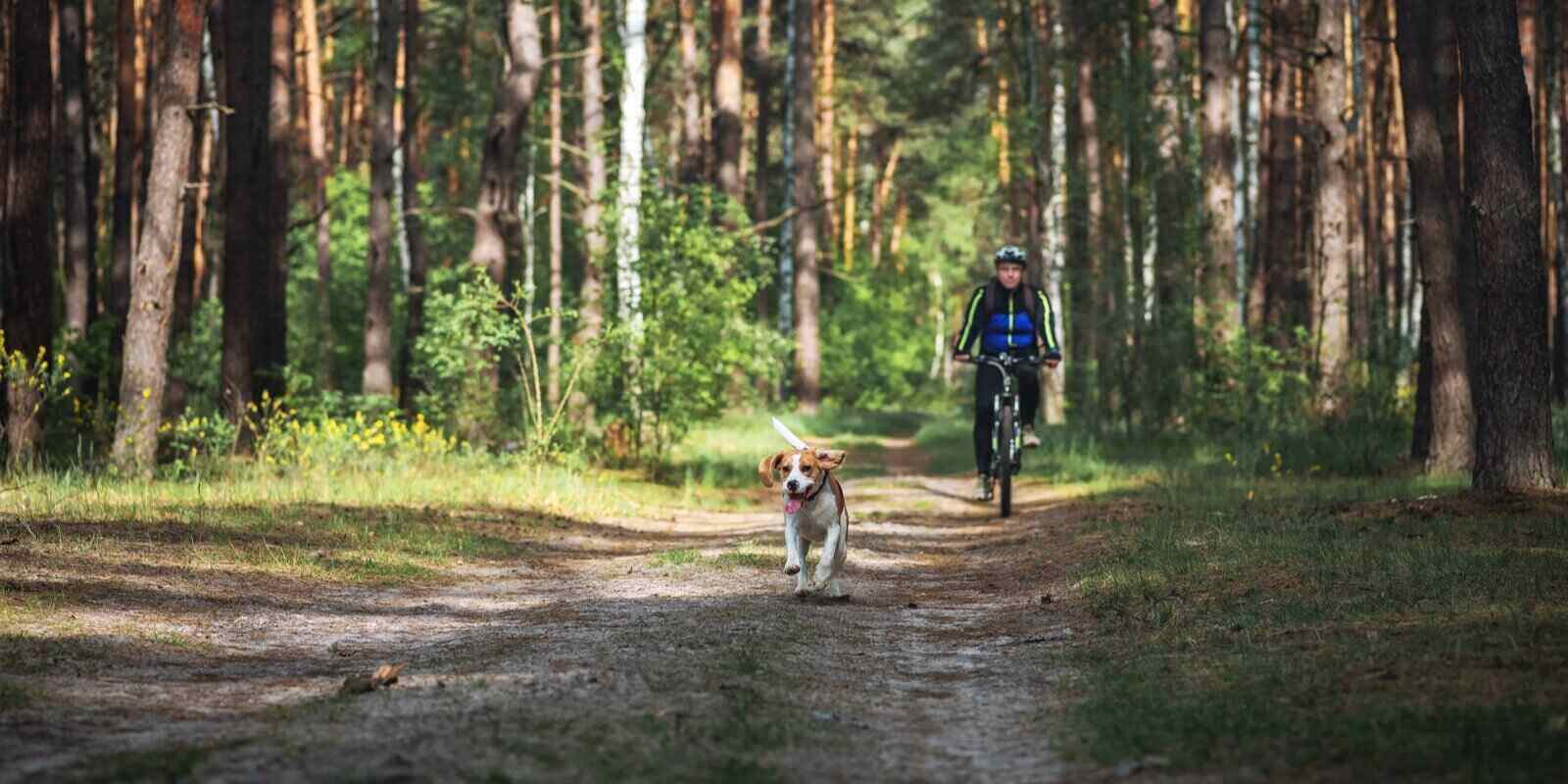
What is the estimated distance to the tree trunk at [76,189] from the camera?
27953 mm

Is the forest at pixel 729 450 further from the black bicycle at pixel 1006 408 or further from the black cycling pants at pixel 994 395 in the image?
the black cycling pants at pixel 994 395

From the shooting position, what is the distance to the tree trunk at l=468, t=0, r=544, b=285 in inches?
827

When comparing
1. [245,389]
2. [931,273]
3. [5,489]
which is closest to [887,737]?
[5,489]

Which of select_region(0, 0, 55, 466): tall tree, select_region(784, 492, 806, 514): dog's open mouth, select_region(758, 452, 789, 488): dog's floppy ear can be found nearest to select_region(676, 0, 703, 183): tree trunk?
select_region(0, 0, 55, 466): tall tree

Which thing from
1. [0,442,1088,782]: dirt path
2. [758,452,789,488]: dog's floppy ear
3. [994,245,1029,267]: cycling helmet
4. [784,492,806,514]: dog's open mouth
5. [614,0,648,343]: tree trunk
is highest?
[614,0,648,343]: tree trunk

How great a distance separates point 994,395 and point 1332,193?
33.0ft

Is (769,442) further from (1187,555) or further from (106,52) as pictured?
(106,52)

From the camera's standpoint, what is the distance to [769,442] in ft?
96.7

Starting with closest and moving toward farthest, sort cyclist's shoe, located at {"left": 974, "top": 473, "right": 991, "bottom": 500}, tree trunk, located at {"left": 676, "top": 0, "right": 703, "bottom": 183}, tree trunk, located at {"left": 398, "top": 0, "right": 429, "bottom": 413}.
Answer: cyclist's shoe, located at {"left": 974, "top": 473, "right": 991, "bottom": 500} < tree trunk, located at {"left": 398, "top": 0, "right": 429, "bottom": 413} < tree trunk, located at {"left": 676, "top": 0, "right": 703, "bottom": 183}

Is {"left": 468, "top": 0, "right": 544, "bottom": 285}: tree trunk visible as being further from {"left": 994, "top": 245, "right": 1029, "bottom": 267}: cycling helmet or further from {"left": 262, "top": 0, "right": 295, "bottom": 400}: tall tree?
{"left": 994, "top": 245, "right": 1029, "bottom": 267}: cycling helmet

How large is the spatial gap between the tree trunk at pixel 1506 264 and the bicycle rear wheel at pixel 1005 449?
4.20 meters

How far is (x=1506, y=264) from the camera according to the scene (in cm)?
1234

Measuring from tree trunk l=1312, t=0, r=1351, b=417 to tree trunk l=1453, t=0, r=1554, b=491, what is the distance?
10.4 m

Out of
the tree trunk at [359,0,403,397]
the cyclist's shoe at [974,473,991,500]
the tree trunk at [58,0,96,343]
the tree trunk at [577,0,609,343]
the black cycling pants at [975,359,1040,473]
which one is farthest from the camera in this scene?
the tree trunk at [58,0,96,343]
